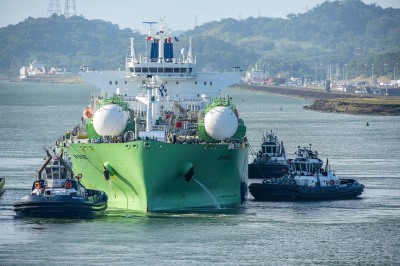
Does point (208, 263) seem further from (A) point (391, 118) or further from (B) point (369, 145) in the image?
(A) point (391, 118)

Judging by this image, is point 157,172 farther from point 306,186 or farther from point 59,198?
point 306,186

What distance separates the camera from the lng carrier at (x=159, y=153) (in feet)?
227

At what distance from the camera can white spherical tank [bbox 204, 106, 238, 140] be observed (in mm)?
71750

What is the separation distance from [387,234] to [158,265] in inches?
563

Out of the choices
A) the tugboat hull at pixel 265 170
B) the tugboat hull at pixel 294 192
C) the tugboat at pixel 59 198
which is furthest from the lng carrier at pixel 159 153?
A: the tugboat hull at pixel 265 170

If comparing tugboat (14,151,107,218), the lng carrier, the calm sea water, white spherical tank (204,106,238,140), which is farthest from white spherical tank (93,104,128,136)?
Answer: white spherical tank (204,106,238,140)

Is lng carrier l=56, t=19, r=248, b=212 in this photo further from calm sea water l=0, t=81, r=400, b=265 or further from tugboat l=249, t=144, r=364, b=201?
tugboat l=249, t=144, r=364, b=201

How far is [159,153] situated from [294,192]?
11.5 meters

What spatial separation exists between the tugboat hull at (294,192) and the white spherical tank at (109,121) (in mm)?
10440

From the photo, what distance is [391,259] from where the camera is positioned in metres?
58.2

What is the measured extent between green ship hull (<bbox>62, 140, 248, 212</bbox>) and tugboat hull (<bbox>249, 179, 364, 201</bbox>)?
282 cm

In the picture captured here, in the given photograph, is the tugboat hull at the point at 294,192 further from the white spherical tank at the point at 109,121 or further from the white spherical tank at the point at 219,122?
the white spherical tank at the point at 109,121

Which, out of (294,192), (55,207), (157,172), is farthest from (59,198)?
(294,192)

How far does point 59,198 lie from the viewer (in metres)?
67.0
